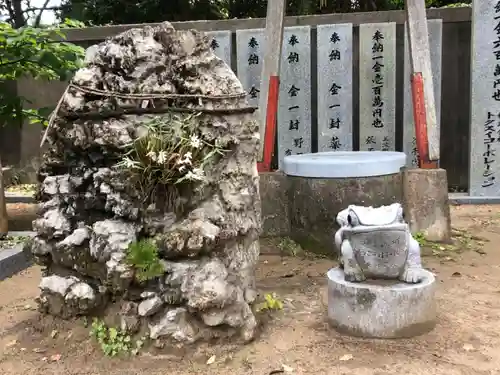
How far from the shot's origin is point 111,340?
10.2ft

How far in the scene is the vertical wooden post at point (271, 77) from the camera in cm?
597

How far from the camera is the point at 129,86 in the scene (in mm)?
3283

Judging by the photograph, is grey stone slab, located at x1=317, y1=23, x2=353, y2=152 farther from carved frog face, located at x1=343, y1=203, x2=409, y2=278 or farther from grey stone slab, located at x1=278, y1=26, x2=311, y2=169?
carved frog face, located at x1=343, y1=203, x2=409, y2=278

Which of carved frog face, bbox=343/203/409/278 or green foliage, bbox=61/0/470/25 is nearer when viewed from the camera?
carved frog face, bbox=343/203/409/278

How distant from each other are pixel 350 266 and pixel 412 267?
0.38m

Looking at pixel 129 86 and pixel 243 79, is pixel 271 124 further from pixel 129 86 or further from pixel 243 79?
pixel 129 86

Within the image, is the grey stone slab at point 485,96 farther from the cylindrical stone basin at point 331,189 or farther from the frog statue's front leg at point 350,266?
the frog statue's front leg at point 350,266

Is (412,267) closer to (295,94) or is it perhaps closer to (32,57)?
(32,57)

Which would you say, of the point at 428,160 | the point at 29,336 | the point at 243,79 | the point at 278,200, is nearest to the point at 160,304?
the point at 29,336

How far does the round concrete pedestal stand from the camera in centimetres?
317

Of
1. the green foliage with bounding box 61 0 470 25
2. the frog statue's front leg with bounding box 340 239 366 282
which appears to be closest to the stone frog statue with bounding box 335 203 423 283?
the frog statue's front leg with bounding box 340 239 366 282

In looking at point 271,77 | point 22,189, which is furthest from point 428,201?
point 22,189

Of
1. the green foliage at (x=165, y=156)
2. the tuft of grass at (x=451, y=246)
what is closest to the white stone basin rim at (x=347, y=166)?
the tuft of grass at (x=451, y=246)

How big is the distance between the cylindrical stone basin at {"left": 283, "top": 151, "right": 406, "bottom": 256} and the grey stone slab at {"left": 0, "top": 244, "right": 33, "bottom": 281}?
8.81ft
